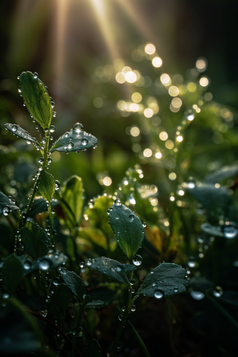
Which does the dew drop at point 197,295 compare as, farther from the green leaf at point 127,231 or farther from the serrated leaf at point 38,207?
the serrated leaf at point 38,207

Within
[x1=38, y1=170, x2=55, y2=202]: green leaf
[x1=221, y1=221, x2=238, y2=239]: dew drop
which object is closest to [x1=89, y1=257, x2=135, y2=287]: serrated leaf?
[x1=38, y1=170, x2=55, y2=202]: green leaf

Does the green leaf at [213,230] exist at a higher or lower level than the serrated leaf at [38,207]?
lower

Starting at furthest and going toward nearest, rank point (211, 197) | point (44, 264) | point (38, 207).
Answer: point (211, 197)
point (38, 207)
point (44, 264)

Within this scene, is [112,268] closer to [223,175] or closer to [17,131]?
[17,131]

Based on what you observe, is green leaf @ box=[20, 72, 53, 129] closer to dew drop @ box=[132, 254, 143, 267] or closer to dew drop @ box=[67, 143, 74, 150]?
dew drop @ box=[67, 143, 74, 150]

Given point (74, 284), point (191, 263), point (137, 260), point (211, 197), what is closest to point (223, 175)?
point (211, 197)

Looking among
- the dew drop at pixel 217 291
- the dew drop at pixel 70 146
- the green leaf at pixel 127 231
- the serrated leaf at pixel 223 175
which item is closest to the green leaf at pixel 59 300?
the green leaf at pixel 127 231
